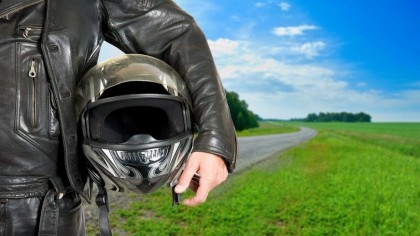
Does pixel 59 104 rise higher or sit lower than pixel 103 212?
higher

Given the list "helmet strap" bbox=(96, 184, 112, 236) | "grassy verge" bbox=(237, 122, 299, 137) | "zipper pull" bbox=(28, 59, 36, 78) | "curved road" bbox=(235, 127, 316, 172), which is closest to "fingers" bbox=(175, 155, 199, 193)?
"helmet strap" bbox=(96, 184, 112, 236)

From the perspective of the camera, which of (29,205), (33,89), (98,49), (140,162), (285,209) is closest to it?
(140,162)

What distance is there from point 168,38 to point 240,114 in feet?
207

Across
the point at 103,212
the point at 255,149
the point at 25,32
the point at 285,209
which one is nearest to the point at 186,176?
the point at 103,212

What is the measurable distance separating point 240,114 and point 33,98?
2496 inches

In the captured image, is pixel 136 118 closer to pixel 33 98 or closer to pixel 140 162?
pixel 140 162

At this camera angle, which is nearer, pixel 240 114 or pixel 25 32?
pixel 25 32

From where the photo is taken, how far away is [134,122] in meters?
2.02

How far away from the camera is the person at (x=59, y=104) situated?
1913 millimetres

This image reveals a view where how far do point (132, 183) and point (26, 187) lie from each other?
1.41 ft

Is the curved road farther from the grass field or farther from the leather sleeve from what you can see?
the leather sleeve

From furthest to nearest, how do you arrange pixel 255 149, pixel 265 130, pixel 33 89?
pixel 265 130
pixel 255 149
pixel 33 89

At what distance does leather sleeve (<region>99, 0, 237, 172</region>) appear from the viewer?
208 cm

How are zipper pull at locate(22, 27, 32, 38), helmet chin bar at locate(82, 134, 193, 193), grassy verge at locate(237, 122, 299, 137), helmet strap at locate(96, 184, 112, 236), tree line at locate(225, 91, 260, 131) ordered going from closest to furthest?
helmet chin bar at locate(82, 134, 193, 193)
zipper pull at locate(22, 27, 32, 38)
helmet strap at locate(96, 184, 112, 236)
grassy verge at locate(237, 122, 299, 137)
tree line at locate(225, 91, 260, 131)
